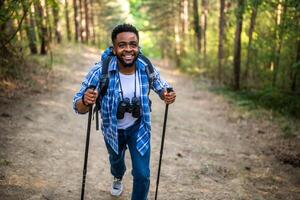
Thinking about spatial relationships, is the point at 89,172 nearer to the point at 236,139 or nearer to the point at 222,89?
the point at 236,139

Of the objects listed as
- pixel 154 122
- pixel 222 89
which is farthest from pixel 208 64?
pixel 154 122

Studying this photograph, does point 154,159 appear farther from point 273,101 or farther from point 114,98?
point 273,101

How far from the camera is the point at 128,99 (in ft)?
14.9

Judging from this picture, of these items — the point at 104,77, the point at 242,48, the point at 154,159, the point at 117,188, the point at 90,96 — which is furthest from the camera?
the point at 242,48

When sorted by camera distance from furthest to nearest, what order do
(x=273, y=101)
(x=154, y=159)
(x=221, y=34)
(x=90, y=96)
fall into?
(x=221, y=34) < (x=273, y=101) < (x=154, y=159) < (x=90, y=96)

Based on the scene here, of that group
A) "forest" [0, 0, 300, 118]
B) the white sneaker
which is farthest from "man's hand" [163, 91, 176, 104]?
"forest" [0, 0, 300, 118]

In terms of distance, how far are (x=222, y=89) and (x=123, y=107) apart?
1401 cm

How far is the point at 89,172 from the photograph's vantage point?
23.0 feet

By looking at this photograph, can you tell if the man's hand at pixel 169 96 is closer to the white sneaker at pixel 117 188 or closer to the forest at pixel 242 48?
the white sneaker at pixel 117 188

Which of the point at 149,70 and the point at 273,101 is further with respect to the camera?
the point at 273,101

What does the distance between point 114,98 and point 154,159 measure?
3.95 m

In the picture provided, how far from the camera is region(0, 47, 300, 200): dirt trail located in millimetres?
6336

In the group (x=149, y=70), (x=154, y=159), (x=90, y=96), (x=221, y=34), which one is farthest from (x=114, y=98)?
(x=221, y=34)

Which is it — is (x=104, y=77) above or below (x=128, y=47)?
below
